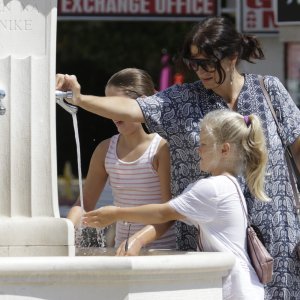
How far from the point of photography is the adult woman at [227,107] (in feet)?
15.7

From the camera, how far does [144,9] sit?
11641 mm

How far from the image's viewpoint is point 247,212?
4660 millimetres

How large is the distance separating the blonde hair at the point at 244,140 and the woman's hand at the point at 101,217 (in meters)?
0.49

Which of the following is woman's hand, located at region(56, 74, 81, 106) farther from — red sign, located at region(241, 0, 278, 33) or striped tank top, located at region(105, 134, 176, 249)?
red sign, located at region(241, 0, 278, 33)

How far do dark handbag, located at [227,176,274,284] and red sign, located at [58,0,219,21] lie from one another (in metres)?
7.32

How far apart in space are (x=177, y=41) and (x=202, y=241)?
680 inches

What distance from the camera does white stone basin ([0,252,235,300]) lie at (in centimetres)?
396

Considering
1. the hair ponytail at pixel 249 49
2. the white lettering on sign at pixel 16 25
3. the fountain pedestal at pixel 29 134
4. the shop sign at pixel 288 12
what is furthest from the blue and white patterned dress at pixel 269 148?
the shop sign at pixel 288 12

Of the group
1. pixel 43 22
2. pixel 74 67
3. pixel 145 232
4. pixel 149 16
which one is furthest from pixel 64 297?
pixel 74 67

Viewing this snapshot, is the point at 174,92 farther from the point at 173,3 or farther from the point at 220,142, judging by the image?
the point at 173,3

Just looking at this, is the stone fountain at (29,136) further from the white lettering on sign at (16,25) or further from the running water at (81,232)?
the running water at (81,232)

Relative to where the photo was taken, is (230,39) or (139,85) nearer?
(230,39)

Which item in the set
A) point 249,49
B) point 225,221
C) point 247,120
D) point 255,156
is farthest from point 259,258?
point 249,49

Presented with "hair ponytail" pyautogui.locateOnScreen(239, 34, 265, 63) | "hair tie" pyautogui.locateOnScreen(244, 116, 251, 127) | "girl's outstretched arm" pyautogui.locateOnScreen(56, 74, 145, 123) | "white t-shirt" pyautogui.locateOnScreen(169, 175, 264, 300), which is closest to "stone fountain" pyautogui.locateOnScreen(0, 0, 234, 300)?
"girl's outstretched arm" pyautogui.locateOnScreen(56, 74, 145, 123)
